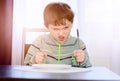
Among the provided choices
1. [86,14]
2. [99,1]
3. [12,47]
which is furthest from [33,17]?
[99,1]

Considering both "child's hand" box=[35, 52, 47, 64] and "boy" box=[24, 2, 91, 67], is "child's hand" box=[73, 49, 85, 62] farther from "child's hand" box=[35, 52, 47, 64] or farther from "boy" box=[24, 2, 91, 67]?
"child's hand" box=[35, 52, 47, 64]

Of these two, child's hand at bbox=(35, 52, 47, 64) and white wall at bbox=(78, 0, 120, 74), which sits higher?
white wall at bbox=(78, 0, 120, 74)

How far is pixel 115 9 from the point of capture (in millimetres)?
1853

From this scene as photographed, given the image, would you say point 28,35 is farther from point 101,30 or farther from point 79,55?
point 101,30

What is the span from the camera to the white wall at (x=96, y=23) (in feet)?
6.06

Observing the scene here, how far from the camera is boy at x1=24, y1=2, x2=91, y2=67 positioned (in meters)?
1.68

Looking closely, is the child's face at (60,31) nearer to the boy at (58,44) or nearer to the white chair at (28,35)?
the boy at (58,44)

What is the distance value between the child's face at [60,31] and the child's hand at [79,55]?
139 mm

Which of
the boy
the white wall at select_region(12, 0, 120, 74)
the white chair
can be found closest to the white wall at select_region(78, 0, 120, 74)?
the white wall at select_region(12, 0, 120, 74)

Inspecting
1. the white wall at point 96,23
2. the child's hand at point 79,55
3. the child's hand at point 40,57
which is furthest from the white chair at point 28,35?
the child's hand at point 79,55

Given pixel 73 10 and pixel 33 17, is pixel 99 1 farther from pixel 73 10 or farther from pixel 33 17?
pixel 33 17

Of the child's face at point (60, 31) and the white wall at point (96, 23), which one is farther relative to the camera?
the white wall at point (96, 23)

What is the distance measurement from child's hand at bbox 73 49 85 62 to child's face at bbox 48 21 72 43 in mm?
139

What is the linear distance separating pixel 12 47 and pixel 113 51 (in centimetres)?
89
